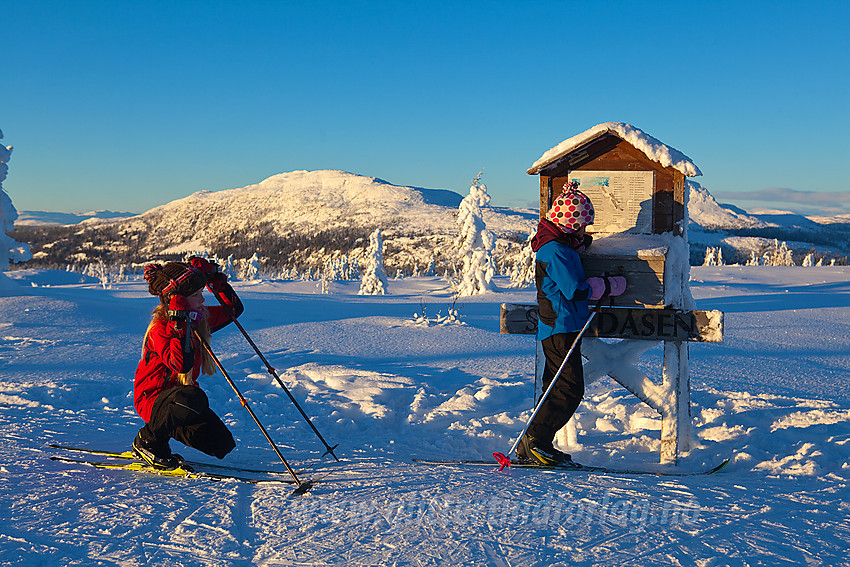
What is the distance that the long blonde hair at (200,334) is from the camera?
12.9ft

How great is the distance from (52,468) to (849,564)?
15.2ft

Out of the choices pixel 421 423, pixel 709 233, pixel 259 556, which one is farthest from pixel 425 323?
pixel 709 233

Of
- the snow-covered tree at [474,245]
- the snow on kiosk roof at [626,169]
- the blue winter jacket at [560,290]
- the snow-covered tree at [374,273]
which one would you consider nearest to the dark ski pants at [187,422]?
the blue winter jacket at [560,290]

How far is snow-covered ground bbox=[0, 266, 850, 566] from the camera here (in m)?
2.74

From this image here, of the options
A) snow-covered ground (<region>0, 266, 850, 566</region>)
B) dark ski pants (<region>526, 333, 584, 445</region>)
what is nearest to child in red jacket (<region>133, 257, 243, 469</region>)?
snow-covered ground (<region>0, 266, 850, 566</region>)

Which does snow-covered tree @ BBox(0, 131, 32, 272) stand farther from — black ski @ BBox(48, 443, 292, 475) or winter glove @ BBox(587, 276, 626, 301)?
winter glove @ BBox(587, 276, 626, 301)

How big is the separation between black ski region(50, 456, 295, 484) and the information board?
3.04 m

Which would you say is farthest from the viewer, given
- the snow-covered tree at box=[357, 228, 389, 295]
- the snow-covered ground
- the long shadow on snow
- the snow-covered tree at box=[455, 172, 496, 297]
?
the snow-covered tree at box=[357, 228, 389, 295]

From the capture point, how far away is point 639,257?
4.36 meters

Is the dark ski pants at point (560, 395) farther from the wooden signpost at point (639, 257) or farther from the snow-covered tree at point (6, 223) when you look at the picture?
the snow-covered tree at point (6, 223)

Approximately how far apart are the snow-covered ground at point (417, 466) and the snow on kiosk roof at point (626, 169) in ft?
6.13

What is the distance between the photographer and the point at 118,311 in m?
11.6

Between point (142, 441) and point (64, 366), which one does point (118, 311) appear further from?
point (142, 441)

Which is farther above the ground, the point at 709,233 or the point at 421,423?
the point at 709,233
